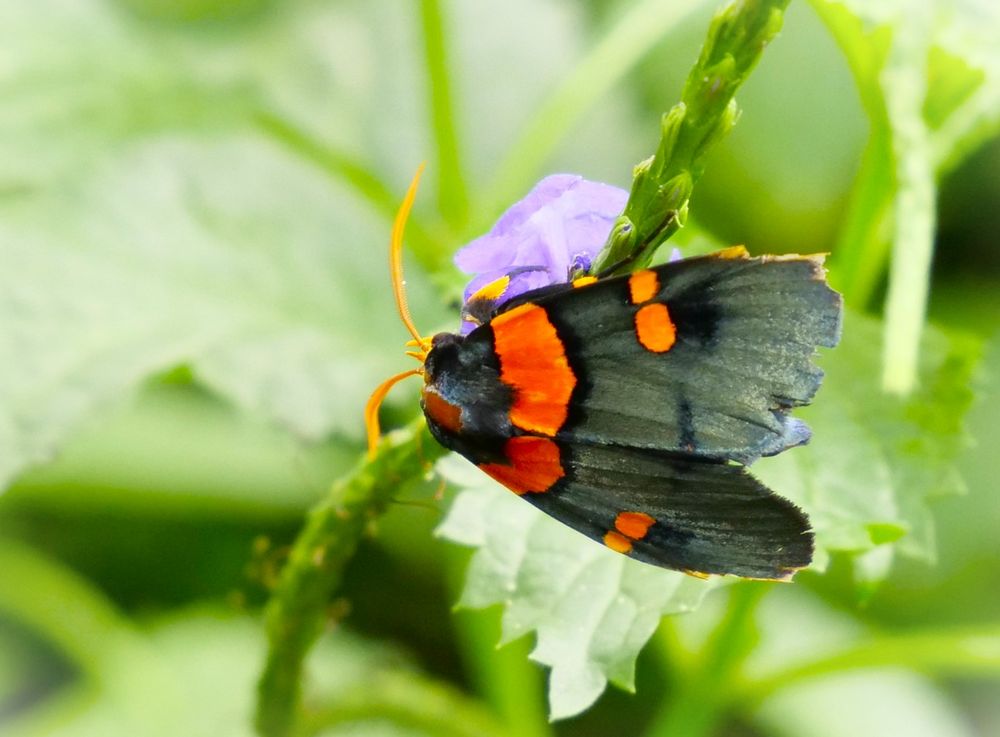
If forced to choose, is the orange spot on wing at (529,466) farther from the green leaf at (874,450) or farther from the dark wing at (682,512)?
the green leaf at (874,450)

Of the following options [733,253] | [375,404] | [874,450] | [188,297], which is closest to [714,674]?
[874,450]

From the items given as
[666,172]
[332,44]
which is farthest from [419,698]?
[332,44]

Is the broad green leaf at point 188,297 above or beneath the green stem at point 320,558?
above

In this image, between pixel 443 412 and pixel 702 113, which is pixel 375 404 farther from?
pixel 702 113

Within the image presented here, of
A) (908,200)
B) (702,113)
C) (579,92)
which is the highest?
(579,92)

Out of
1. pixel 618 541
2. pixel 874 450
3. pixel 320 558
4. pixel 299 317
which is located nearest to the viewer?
pixel 618 541

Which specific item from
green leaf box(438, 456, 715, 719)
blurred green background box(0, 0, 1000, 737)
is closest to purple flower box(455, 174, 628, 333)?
green leaf box(438, 456, 715, 719)

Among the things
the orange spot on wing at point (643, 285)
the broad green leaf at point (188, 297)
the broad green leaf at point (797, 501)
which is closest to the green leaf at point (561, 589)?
the broad green leaf at point (797, 501)

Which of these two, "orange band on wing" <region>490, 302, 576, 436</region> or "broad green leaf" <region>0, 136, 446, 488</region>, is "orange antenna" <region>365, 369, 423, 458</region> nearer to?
"orange band on wing" <region>490, 302, 576, 436</region>
